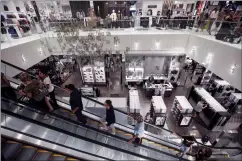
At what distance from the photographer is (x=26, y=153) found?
294 centimetres

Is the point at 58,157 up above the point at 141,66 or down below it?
above

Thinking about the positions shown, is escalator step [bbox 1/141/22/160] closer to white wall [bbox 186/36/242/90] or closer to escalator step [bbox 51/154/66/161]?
escalator step [bbox 51/154/66/161]

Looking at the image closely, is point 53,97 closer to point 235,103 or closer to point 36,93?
point 36,93

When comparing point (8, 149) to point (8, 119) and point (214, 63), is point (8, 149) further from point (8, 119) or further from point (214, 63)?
point (214, 63)

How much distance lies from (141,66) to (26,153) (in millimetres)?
10574

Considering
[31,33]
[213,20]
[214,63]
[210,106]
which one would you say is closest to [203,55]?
[214,63]

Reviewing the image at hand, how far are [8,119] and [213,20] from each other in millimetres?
10381

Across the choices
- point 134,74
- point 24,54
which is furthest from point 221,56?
point 24,54

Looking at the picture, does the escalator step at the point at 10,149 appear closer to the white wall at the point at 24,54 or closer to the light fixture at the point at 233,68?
the white wall at the point at 24,54

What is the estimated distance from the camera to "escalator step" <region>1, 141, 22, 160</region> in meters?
2.67

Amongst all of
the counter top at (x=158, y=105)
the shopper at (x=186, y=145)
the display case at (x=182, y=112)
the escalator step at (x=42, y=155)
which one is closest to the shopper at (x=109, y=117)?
the escalator step at (x=42, y=155)

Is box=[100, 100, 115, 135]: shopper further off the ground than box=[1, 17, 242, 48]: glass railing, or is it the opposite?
box=[1, 17, 242, 48]: glass railing

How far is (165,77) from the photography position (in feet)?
40.8

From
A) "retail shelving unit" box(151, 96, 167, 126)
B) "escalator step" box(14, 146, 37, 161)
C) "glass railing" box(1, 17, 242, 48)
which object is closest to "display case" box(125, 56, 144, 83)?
"glass railing" box(1, 17, 242, 48)
